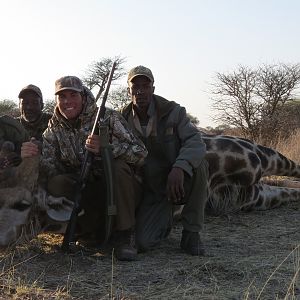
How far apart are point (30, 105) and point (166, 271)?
3097mm

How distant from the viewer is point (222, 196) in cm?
666

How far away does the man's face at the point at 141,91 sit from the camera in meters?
5.01

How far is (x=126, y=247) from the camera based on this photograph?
4469 millimetres

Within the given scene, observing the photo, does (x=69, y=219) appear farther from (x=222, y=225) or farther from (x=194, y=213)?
(x=222, y=225)

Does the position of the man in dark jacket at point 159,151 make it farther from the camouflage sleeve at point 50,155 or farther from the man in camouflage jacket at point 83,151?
the camouflage sleeve at point 50,155

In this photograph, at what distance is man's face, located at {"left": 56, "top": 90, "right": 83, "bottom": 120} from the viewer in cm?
480

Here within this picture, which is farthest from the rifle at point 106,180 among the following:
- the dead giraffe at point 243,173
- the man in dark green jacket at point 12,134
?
the dead giraffe at point 243,173

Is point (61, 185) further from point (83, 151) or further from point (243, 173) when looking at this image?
point (243, 173)

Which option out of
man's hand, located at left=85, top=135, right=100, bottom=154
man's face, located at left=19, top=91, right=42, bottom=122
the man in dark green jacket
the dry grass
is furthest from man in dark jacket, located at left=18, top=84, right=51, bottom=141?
the dry grass

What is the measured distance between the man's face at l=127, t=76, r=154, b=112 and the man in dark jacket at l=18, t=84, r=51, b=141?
169 centimetres

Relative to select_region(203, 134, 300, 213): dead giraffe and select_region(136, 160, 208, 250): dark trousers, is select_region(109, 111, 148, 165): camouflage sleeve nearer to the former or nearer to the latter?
select_region(136, 160, 208, 250): dark trousers

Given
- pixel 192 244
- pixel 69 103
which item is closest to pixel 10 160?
pixel 69 103

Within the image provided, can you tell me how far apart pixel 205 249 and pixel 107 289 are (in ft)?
4.40

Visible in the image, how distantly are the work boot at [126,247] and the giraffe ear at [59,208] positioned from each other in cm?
56
